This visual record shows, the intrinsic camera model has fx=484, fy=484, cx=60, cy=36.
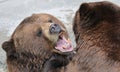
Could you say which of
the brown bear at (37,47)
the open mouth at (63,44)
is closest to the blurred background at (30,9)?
the brown bear at (37,47)

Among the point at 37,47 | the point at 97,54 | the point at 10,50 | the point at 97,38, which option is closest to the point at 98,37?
Answer: the point at 97,38

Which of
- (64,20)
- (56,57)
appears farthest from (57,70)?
(64,20)

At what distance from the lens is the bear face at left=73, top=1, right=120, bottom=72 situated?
3650 millimetres

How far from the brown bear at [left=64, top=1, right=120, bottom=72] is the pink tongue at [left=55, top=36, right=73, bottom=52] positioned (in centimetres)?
66

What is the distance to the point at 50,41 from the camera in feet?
15.3

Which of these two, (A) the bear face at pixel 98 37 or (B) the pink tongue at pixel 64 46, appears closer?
(A) the bear face at pixel 98 37

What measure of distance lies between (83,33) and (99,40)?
0.17m

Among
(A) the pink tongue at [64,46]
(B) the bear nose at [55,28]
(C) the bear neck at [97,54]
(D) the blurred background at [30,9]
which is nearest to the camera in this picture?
(C) the bear neck at [97,54]

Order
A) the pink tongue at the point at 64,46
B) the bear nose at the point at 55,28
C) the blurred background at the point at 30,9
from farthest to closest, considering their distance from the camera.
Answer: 1. the blurred background at the point at 30,9
2. the bear nose at the point at 55,28
3. the pink tongue at the point at 64,46

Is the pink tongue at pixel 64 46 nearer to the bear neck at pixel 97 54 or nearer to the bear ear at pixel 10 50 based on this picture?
the bear ear at pixel 10 50

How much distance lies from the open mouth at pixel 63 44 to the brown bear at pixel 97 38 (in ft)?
2.16

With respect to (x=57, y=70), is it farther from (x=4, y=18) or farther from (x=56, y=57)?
(x=4, y=18)

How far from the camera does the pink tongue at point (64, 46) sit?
4504 mm

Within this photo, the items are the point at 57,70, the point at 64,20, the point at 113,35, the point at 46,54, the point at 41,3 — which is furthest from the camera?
the point at 41,3
